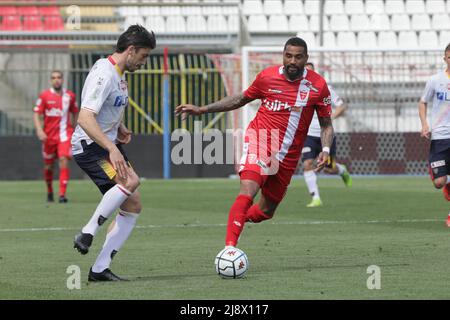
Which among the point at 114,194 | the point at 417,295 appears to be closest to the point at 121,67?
the point at 114,194

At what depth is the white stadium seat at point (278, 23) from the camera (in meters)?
31.0

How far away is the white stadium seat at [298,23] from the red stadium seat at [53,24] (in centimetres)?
666

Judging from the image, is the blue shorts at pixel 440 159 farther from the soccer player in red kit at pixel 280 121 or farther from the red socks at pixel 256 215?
the red socks at pixel 256 215

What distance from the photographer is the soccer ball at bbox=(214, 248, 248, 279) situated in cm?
848

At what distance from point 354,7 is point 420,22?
2.00 metres

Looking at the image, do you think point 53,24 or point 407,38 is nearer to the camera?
point 53,24

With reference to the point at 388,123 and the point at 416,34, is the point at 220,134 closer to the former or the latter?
the point at 388,123

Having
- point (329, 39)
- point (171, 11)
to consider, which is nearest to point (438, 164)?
point (171, 11)

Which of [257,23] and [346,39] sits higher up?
[257,23]

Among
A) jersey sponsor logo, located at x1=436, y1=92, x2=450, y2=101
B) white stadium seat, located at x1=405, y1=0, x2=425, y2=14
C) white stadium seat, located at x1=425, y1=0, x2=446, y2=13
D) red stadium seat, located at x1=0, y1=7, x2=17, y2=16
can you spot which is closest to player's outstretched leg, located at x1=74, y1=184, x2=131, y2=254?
jersey sponsor logo, located at x1=436, y1=92, x2=450, y2=101

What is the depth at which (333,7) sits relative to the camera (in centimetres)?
3145

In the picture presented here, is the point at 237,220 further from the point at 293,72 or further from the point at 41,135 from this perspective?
the point at 41,135

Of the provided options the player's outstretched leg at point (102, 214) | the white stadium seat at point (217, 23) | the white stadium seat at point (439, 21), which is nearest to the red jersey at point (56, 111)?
the white stadium seat at point (217, 23)

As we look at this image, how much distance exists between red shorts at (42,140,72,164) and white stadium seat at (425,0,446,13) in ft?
51.1
